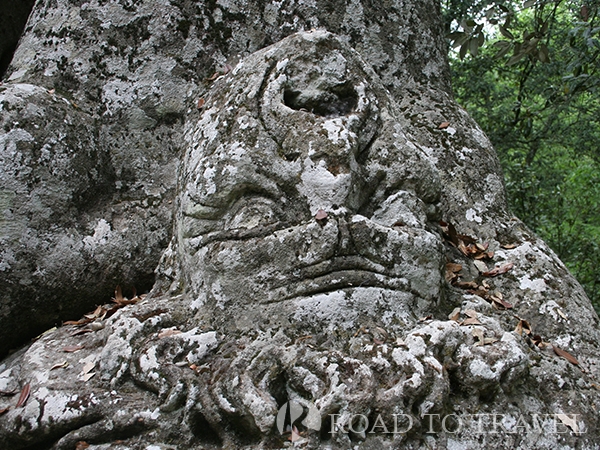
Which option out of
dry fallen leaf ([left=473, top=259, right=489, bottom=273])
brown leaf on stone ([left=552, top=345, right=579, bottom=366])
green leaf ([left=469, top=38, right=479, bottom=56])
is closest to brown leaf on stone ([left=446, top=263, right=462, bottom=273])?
dry fallen leaf ([left=473, top=259, right=489, bottom=273])

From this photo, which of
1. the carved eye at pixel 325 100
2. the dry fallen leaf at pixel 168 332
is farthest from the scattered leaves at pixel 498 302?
the dry fallen leaf at pixel 168 332

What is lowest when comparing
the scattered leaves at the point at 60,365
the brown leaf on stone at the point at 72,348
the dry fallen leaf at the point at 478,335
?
the scattered leaves at the point at 60,365

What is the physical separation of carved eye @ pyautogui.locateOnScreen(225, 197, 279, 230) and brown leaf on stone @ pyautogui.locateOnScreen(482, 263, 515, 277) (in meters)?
1.20

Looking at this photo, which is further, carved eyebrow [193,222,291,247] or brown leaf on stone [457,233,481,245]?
brown leaf on stone [457,233,481,245]

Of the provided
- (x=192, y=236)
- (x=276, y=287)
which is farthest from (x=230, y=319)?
(x=192, y=236)

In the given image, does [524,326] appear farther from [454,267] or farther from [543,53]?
[543,53]

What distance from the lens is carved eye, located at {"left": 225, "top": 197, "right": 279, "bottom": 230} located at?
7.63 ft

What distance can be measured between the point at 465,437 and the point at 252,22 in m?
2.54

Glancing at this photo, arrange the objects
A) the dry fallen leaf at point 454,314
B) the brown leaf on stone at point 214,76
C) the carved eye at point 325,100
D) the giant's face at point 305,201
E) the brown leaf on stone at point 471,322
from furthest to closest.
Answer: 1. the brown leaf on stone at point 214,76
2. the carved eye at point 325,100
3. the dry fallen leaf at point 454,314
4. the brown leaf on stone at point 471,322
5. the giant's face at point 305,201

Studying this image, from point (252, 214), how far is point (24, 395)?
1034 mm

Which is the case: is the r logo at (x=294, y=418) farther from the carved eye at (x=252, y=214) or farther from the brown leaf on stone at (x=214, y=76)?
the brown leaf on stone at (x=214, y=76)

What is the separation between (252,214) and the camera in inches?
92.3

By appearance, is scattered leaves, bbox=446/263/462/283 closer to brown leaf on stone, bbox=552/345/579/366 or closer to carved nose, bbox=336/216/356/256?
brown leaf on stone, bbox=552/345/579/366

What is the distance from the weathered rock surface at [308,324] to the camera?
6.59 feet
